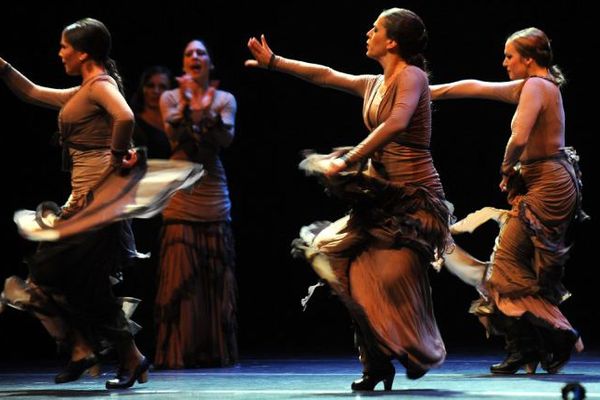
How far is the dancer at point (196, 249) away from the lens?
5.85 m

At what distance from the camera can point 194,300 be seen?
5898 mm

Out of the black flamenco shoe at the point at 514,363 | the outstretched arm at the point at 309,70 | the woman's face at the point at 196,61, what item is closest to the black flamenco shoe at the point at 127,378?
the outstretched arm at the point at 309,70

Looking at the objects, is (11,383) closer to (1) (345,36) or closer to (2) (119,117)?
(2) (119,117)

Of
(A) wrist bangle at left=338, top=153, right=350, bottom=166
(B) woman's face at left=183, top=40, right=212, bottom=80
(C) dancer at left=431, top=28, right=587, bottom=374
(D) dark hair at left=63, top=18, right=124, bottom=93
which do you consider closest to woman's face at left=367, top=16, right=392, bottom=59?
A: (A) wrist bangle at left=338, top=153, right=350, bottom=166

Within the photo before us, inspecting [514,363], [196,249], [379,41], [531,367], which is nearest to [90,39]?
[379,41]

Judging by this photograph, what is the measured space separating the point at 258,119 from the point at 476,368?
2460 millimetres

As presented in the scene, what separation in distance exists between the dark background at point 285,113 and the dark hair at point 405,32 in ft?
8.80

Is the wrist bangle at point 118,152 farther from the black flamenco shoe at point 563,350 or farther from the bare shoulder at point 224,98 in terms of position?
the black flamenco shoe at point 563,350

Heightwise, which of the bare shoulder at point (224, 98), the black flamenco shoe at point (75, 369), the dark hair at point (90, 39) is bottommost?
the black flamenco shoe at point (75, 369)

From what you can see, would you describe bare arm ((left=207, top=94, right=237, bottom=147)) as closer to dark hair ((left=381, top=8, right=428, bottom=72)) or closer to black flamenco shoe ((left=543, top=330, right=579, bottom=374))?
dark hair ((left=381, top=8, right=428, bottom=72))

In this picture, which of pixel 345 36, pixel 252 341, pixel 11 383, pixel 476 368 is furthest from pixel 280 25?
pixel 11 383

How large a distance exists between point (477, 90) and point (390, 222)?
41.3 inches

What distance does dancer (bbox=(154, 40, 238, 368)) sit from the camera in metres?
5.85

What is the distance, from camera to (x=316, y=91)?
7266 millimetres
